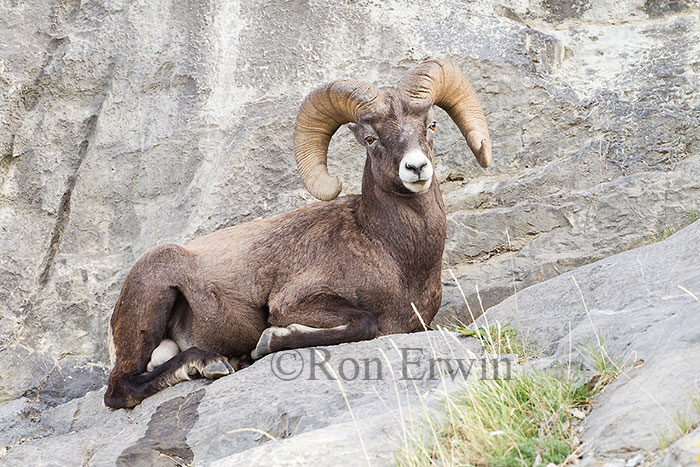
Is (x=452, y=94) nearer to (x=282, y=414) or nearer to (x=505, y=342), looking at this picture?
(x=505, y=342)

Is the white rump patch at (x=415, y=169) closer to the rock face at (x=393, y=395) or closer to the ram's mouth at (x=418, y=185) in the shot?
the ram's mouth at (x=418, y=185)

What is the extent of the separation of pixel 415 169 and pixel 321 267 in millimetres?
1292

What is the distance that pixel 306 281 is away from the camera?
25.3 feet

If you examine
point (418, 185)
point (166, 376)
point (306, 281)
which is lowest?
point (166, 376)

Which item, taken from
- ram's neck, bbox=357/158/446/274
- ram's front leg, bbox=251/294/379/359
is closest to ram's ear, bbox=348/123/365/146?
ram's neck, bbox=357/158/446/274

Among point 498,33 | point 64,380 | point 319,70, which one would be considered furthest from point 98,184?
point 498,33

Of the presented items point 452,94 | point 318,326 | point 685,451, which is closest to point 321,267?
point 318,326

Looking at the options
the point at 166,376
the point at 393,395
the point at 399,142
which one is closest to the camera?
the point at 393,395

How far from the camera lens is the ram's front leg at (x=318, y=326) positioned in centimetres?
724

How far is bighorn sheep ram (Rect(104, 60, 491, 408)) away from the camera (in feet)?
24.5

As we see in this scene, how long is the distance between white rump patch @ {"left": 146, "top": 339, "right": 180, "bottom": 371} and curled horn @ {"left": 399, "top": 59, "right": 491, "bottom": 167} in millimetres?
3226

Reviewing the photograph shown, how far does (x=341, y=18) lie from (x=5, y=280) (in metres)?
5.08

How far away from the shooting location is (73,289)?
9977mm

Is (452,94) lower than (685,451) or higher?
higher
